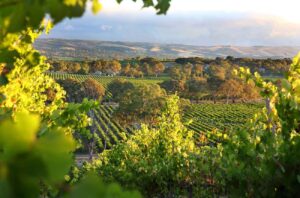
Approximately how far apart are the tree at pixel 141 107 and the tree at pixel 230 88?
28643 mm

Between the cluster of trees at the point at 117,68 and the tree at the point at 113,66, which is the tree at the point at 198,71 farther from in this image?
the tree at the point at 113,66

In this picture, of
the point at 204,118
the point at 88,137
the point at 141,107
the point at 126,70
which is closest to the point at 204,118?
the point at 204,118

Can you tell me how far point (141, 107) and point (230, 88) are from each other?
110ft

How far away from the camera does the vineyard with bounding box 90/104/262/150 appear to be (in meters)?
57.8

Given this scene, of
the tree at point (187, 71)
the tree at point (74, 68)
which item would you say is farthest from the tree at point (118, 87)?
the tree at point (74, 68)

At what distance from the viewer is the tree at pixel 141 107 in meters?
58.1

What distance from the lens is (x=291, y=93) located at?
4.02 meters

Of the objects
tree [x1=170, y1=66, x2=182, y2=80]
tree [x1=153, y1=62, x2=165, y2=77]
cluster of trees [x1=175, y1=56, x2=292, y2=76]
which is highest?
cluster of trees [x1=175, y1=56, x2=292, y2=76]

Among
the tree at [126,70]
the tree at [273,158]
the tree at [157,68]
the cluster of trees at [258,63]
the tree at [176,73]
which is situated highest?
the tree at [273,158]

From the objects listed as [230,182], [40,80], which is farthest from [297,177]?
[40,80]

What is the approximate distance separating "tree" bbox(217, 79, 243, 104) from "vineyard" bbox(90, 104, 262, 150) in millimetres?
4789

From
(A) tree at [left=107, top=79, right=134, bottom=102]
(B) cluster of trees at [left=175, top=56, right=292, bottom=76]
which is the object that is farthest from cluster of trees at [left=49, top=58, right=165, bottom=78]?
(A) tree at [left=107, top=79, right=134, bottom=102]

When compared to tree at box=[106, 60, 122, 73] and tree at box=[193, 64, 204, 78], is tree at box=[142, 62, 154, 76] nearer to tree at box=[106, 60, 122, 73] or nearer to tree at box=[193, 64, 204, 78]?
tree at box=[106, 60, 122, 73]

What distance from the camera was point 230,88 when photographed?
281ft
